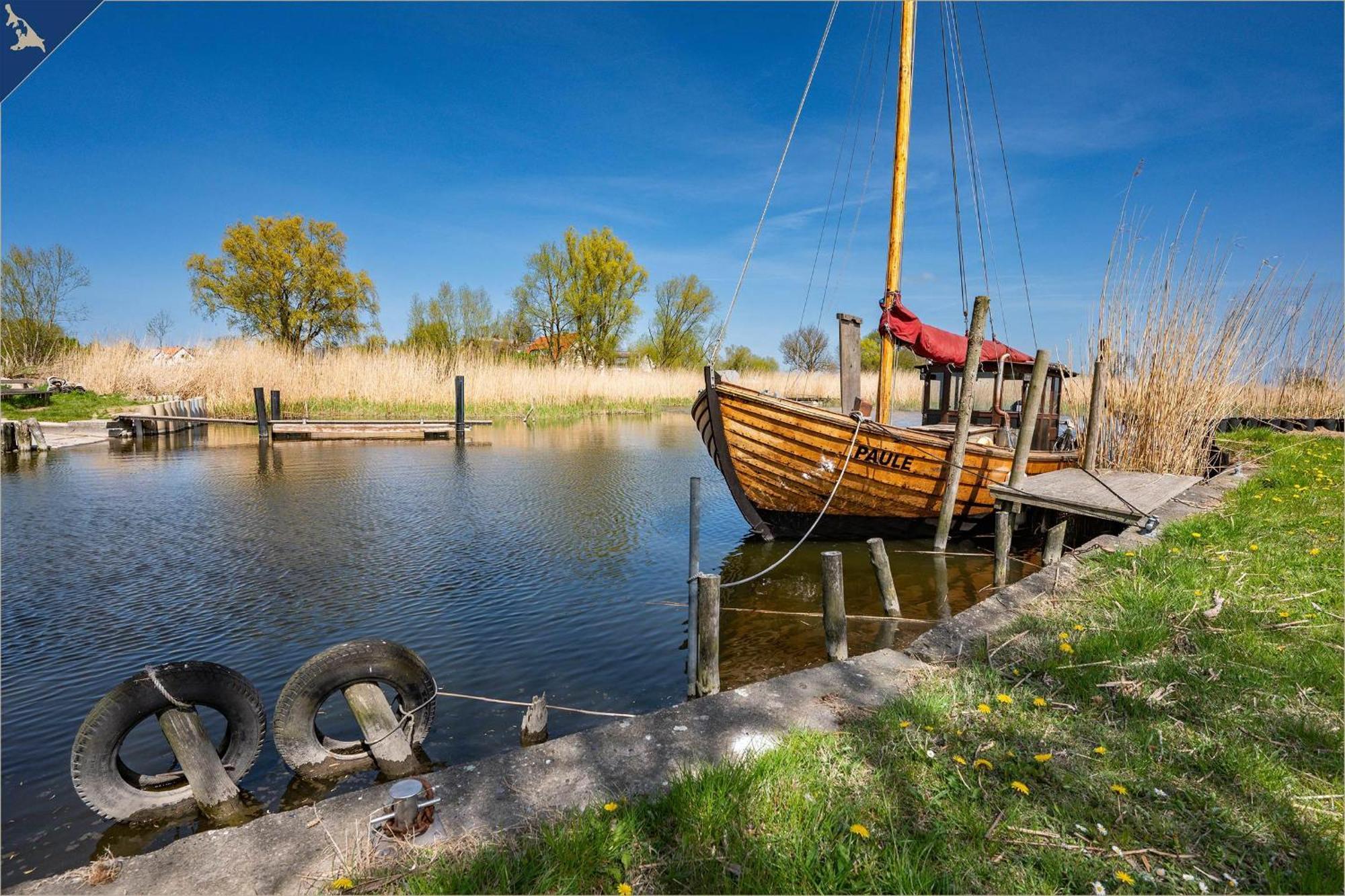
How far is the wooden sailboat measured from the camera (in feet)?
28.2

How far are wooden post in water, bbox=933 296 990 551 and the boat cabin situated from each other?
84.8 inches

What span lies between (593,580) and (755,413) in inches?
119

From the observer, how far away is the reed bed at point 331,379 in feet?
79.7

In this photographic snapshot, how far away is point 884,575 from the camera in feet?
18.4

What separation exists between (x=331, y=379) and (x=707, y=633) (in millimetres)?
25641

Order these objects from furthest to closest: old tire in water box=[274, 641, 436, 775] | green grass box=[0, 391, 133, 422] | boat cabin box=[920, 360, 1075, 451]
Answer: green grass box=[0, 391, 133, 422] → boat cabin box=[920, 360, 1075, 451] → old tire in water box=[274, 641, 436, 775]

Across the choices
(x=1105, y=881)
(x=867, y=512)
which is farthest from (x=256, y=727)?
(x=867, y=512)

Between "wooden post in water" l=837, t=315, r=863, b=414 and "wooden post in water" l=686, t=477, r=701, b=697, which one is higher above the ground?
"wooden post in water" l=837, t=315, r=863, b=414

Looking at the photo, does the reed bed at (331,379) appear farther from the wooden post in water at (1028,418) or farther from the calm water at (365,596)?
the wooden post in water at (1028,418)

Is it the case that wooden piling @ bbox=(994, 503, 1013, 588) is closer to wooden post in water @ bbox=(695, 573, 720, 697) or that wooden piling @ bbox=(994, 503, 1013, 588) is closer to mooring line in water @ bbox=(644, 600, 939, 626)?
mooring line in water @ bbox=(644, 600, 939, 626)

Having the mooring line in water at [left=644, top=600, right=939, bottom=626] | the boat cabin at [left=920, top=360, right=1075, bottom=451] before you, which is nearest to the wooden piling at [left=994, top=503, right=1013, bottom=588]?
the mooring line in water at [left=644, top=600, right=939, bottom=626]

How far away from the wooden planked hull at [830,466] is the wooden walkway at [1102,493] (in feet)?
1.87

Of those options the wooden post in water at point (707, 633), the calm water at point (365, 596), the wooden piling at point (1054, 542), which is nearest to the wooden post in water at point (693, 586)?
the wooden post in water at point (707, 633)

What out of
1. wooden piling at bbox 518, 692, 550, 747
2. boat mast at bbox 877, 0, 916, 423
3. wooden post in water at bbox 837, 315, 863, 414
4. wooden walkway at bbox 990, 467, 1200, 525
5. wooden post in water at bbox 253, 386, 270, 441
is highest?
boat mast at bbox 877, 0, 916, 423
